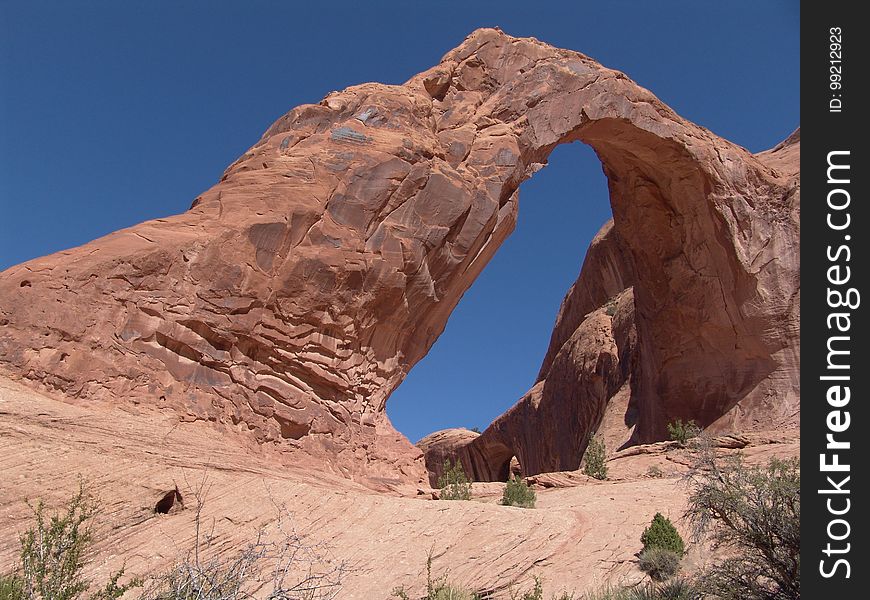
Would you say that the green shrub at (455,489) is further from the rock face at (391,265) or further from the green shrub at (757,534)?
Result: the green shrub at (757,534)

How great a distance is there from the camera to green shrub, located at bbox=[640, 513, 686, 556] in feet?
31.0

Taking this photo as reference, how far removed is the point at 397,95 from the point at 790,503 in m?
13.1

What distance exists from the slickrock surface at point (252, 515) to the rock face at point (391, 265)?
1145mm

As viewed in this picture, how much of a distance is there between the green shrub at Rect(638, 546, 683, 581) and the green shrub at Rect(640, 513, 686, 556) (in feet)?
0.32

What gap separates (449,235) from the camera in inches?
628

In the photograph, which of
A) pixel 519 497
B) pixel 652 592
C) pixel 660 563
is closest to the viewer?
pixel 652 592

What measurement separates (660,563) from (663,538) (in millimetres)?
494

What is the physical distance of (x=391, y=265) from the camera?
48.1 feet

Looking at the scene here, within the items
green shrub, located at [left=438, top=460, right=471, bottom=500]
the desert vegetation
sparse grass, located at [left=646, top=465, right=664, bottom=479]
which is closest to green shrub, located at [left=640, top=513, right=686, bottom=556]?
the desert vegetation

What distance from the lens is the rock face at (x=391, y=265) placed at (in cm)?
1141

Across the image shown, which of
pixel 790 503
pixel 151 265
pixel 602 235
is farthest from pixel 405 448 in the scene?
pixel 602 235

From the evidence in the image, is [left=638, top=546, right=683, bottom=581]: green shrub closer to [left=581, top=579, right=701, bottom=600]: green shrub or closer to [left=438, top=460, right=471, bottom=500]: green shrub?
[left=581, top=579, right=701, bottom=600]: green shrub

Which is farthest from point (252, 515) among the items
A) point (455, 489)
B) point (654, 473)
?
point (654, 473)

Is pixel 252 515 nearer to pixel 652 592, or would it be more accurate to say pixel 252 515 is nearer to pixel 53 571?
pixel 53 571
